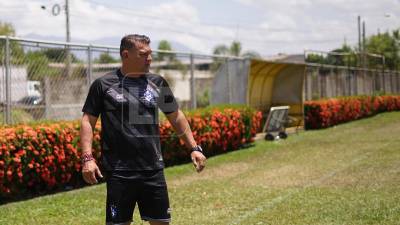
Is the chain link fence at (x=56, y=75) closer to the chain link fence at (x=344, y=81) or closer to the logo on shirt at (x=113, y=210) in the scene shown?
the logo on shirt at (x=113, y=210)

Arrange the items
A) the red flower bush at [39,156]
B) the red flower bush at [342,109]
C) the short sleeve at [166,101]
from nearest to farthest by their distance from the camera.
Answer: the short sleeve at [166,101] → the red flower bush at [39,156] → the red flower bush at [342,109]

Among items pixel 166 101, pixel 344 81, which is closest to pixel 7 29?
pixel 344 81

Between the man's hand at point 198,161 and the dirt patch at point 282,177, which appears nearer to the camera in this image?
the man's hand at point 198,161

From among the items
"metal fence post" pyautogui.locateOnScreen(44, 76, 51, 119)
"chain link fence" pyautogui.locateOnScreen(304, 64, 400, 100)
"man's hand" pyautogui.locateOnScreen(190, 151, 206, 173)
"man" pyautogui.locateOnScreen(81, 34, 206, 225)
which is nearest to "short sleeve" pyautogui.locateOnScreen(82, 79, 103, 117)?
"man" pyautogui.locateOnScreen(81, 34, 206, 225)

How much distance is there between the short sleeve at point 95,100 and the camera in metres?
4.67

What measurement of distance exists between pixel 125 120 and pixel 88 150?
0.35 m

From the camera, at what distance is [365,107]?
31.4m

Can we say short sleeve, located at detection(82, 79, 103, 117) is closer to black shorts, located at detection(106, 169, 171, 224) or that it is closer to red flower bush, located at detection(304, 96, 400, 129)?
black shorts, located at detection(106, 169, 171, 224)

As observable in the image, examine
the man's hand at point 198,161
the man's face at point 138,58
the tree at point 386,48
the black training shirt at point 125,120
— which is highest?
the tree at point 386,48

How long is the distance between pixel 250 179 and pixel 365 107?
22.1 meters

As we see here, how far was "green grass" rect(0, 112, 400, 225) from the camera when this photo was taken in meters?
7.37

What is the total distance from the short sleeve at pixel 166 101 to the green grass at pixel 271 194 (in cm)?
253

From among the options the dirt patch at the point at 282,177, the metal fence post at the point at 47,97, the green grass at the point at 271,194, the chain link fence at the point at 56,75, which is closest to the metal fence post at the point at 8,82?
the chain link fence at the point at 56,75

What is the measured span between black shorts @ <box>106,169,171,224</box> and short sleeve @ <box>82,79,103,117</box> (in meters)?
0.49
